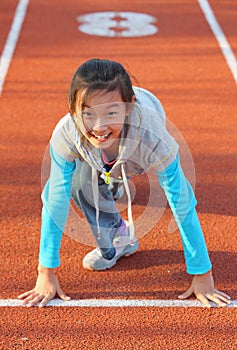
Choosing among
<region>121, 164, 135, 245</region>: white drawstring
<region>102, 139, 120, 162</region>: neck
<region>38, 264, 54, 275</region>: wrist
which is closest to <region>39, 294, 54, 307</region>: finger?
<region>38, 264, 54, 275</region>: wrist

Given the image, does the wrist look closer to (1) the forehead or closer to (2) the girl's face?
(2) the girl's face

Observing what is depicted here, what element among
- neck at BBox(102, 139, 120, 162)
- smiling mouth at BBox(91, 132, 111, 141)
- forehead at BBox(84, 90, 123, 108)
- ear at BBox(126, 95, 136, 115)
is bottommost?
neck at BBox(102, 139, 120, 162)

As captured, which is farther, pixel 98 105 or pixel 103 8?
pixel 103 8

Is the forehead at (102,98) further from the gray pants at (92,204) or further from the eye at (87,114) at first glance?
the gray pants at (92,204)

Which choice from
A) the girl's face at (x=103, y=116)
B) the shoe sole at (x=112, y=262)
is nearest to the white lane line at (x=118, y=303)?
the shoe sole at (x=112, y=262)

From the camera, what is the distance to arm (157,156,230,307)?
3.28 m

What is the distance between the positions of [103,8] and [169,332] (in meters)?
6.83

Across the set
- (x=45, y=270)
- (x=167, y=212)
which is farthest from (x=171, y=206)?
(x=167, y=212)

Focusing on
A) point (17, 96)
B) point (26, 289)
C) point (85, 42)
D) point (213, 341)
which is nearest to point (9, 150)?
point (17, 96)

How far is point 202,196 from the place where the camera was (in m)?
4.60

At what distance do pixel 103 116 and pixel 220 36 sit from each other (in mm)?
5568

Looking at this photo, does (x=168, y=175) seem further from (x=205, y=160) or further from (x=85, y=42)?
(x=85, y=42)

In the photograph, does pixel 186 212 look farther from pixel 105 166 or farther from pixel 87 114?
pixel 87 114

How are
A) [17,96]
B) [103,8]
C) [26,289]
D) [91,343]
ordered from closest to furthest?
[91,343]
[26,289]
[17,96]
[103,8]
